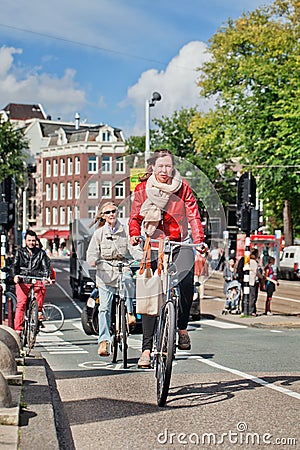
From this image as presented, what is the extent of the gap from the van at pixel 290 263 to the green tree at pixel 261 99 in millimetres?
1910

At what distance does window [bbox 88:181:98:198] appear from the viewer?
8.07 meters

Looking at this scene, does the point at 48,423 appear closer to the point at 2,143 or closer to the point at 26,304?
the point at 26,304

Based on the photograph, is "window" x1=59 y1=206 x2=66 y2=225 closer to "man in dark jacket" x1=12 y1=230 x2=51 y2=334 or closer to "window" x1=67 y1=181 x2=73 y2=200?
"window" x1=67 y1=181 x2=73 y2=200

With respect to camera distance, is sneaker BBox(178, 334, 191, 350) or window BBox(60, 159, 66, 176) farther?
window BBox(60, 159, 66, 176)

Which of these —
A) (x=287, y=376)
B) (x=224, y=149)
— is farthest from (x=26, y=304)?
(x=224, y=149)

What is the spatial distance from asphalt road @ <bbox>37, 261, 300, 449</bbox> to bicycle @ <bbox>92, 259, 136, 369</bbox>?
22cm

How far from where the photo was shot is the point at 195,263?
7688 millimetres

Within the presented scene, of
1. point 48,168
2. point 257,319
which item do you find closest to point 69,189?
point 48,168

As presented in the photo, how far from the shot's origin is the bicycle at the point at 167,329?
6719mm

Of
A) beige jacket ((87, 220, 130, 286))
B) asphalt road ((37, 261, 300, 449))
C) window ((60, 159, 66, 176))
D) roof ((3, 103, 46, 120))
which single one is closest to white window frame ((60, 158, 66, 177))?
window ((60, 159, 66, 176))

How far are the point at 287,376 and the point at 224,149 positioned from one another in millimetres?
38351

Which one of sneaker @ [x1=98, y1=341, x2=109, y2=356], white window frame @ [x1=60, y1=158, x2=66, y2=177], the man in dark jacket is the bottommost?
sneaker @ [x1=98, y1=341, x2=109, y2=356]

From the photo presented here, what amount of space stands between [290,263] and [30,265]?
4129 centimetres

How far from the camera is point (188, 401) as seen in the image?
284 inches
